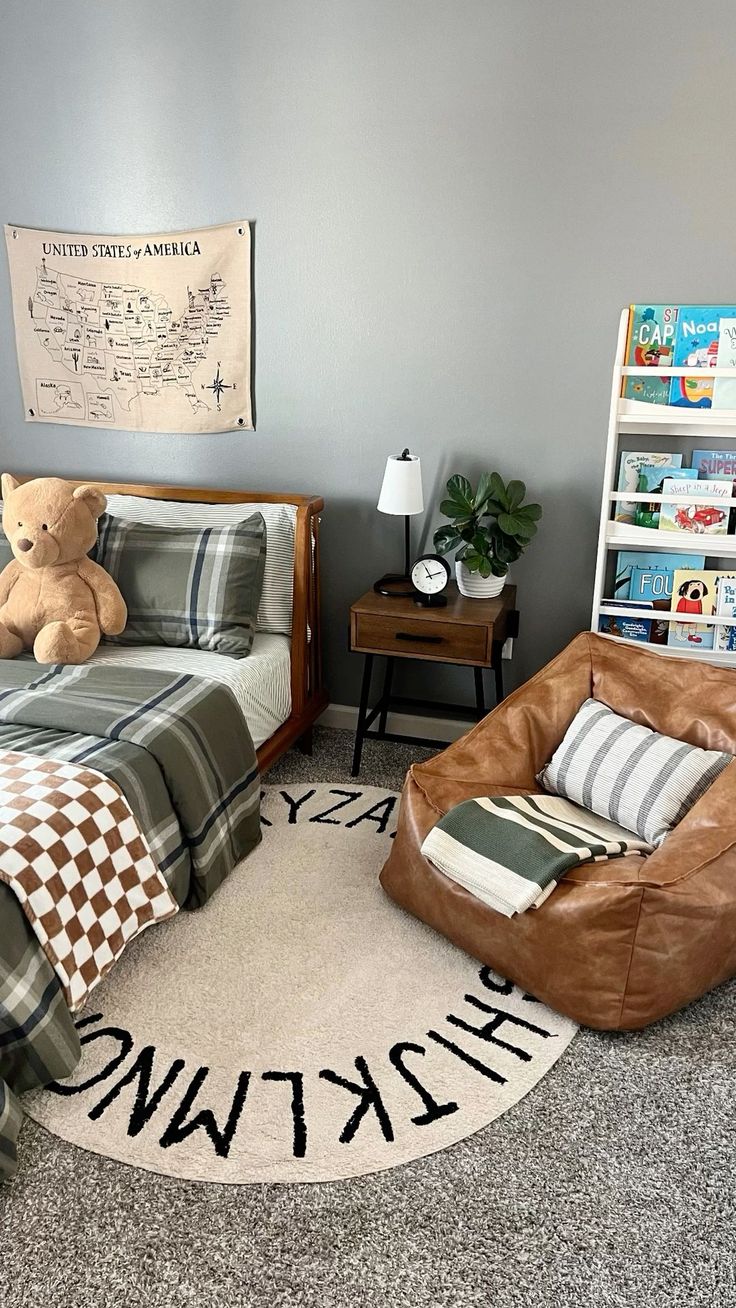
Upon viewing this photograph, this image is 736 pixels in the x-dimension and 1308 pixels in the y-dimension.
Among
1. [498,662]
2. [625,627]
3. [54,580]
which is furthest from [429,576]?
[54,580]

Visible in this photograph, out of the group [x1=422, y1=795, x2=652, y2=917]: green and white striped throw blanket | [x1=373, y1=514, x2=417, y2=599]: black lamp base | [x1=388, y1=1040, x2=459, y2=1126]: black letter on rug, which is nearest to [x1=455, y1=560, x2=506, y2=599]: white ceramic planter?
[x1=373, y1=514, x2=417, y2=599]: black lamp base

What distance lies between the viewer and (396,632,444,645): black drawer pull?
2.92m

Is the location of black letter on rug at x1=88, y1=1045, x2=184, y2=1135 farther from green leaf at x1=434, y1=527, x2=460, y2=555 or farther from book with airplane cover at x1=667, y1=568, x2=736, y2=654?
book with airplane cover at x1=667, y1=568, x2=736, y2=654

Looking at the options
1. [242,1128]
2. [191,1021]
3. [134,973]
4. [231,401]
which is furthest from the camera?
[231,401]

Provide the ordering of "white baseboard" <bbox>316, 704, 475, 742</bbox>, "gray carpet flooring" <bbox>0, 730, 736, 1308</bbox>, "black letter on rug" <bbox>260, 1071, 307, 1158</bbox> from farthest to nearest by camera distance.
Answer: "white baseboard" <bbox>316, 704, 475, 742</bbox> < "black letter on rug" <bbox>260, 1071, 307, 1158</bbox> < "gray carpet flooring" <bbox>0, 730, 736, 1308</bbox>

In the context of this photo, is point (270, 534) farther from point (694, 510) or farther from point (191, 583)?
point (694, 510)

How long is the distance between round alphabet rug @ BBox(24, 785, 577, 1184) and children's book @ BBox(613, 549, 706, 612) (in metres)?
1.26

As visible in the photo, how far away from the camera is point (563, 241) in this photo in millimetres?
2879

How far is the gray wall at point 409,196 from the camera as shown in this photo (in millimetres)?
2738

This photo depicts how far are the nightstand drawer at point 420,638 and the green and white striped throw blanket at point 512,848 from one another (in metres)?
0.61

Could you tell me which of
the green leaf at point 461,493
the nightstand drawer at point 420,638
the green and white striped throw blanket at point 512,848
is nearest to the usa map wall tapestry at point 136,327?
the green leaf at point 461,493

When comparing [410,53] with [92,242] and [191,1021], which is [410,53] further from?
[191,1021]

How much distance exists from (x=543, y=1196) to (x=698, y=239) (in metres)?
2.47

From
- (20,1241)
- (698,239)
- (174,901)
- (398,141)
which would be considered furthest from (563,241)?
(20,1241)
